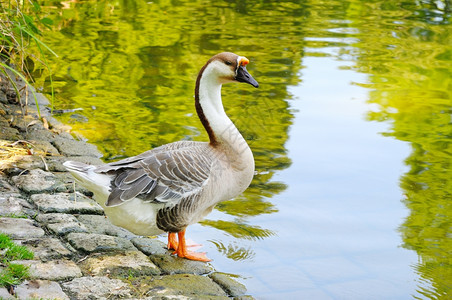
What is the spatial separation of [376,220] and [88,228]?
8.69 ft

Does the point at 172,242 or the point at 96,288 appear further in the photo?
the point at 172,242

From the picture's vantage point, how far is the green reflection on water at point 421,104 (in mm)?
5355

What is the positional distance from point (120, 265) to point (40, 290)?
0.66 m

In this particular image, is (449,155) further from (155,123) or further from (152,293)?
(152,293)

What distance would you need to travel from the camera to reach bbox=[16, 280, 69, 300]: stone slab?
3.60 m

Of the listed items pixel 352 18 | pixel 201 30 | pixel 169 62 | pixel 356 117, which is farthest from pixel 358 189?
pixel 352 18

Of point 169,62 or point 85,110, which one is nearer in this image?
point 85,110

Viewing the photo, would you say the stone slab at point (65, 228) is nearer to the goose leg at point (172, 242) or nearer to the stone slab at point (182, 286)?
the goose leg at point (172, 242)

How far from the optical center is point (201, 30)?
40.4 feet

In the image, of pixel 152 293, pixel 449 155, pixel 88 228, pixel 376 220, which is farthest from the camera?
pixel 449 155

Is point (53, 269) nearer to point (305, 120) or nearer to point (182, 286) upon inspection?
point (182, 286)

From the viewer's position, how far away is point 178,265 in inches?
175

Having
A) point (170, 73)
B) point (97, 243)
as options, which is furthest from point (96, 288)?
point (170, 73)

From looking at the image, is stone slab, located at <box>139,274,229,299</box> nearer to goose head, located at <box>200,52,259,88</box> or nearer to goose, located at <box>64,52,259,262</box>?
goose, located at <box>64,52,259,262</box>
